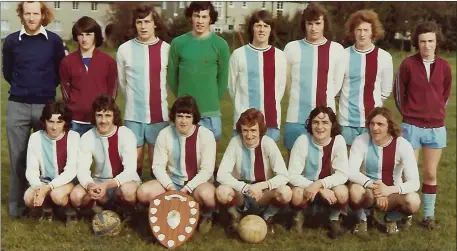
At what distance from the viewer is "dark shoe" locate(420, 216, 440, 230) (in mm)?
5590

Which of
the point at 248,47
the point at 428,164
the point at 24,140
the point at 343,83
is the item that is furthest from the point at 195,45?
the point at 428,164

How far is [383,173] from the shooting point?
5.30m

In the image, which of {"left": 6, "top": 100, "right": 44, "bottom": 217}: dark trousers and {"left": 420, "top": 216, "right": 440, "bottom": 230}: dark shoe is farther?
{"left": 420, "top": 216, "right": 440, "bottom": 230}: dark shoe

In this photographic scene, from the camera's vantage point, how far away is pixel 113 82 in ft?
18.1

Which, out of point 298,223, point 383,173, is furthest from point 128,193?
point 383,173

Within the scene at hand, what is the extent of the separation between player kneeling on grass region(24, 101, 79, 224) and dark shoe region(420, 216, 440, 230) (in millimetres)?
3038

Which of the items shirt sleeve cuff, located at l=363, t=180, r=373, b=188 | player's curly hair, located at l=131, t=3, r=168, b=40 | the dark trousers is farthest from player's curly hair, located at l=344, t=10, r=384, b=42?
the dark trousers

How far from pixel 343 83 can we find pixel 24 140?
2.82 metres

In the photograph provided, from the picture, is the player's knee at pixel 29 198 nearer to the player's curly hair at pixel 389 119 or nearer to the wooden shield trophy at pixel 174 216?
the wooden shield trophy at pixel 174 216

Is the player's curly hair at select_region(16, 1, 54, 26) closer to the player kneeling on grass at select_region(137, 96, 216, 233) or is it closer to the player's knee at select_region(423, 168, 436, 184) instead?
the player kneeling on grass at select_region(137, 96, 216, 233)

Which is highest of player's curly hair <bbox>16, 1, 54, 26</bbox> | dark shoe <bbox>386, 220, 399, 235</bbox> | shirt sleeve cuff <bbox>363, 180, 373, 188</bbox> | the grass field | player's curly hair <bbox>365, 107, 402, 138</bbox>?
player's curly hair <bbox>16, 1, 54, 26</bbox>

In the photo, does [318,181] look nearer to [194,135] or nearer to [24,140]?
[194,135]

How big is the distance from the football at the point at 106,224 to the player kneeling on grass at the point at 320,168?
1.43 m

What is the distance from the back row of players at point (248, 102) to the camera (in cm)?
517
